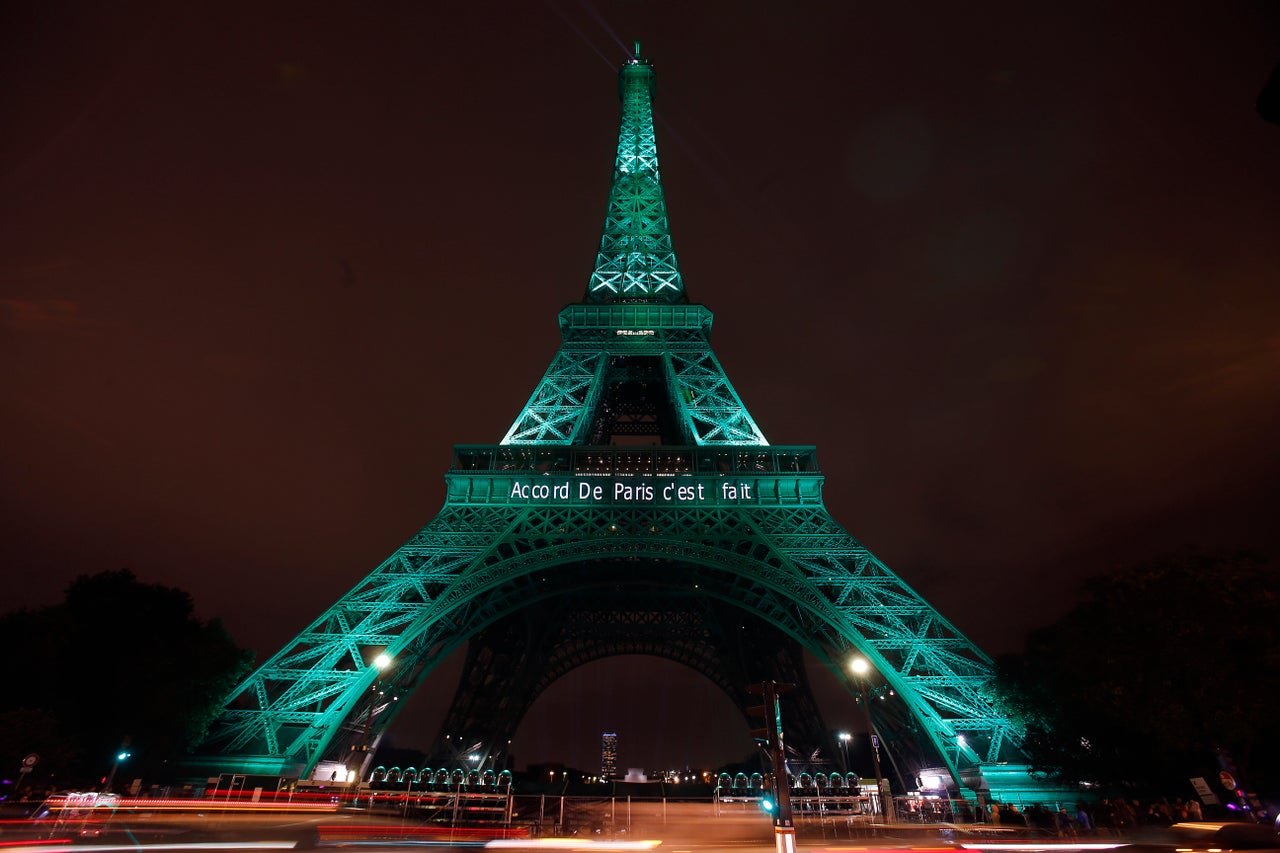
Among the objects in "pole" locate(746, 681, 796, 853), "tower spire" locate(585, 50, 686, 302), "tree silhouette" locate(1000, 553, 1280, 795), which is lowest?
"pole" locate(746, 681, 796, 853)

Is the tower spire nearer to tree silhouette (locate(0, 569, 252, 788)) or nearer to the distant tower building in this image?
tree silhouette (locate(0, 569, 252, 788))

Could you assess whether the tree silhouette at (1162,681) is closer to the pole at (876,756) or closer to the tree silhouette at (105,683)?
the pole at (876,756)

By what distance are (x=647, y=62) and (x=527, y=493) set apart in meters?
53.4

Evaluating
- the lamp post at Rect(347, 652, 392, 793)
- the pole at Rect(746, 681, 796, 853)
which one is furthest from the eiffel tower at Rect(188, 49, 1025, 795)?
the pole at Rect(746, 681, 796, 853)

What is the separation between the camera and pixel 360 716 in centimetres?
2811

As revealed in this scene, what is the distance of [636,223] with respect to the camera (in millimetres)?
52500

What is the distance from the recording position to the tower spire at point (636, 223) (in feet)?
155

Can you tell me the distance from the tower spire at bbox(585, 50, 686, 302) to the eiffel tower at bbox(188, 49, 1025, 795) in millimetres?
262

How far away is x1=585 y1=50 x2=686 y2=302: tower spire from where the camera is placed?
47.2 metres

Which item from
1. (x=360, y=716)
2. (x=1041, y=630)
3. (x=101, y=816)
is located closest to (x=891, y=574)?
(x=1041, y=630)

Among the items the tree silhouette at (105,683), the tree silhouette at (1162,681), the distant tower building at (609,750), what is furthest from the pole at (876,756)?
the distant tower building at (609,750)

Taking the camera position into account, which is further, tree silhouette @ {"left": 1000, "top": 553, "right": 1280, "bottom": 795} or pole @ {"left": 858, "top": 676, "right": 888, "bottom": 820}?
pole @ {"left": 858, "top": 676, "right": 888, "bottom": 820}

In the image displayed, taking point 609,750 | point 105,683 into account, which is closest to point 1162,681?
point 105,683

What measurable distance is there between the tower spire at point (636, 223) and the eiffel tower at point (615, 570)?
0.26 m
